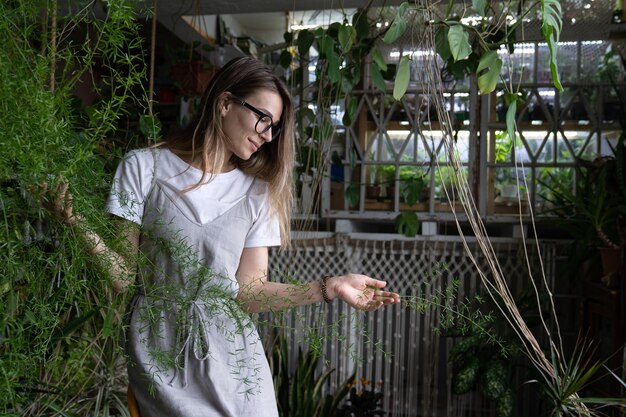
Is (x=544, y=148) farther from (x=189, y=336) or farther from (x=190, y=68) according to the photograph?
(x=189, y=336)

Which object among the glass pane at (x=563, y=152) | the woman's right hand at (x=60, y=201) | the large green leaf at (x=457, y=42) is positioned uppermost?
the glass pane at (x=563, y=152)

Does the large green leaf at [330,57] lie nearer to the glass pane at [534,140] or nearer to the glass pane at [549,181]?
the glass pane at [534,140]

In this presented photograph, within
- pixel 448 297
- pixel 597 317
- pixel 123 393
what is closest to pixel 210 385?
pixel 448 297

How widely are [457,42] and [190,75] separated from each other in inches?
125

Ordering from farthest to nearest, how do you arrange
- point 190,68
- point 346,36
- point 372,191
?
1. point 190,68
2. point 372,191
3. point 346,36

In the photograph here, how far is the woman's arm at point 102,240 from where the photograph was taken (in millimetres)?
1027

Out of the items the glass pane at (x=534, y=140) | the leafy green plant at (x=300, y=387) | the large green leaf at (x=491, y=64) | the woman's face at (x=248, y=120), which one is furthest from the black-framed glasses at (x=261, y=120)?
the glass pane at (x=534, y=140)

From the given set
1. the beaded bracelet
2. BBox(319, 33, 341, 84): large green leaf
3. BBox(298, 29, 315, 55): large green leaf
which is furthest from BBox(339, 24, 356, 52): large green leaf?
the beaded bracelet

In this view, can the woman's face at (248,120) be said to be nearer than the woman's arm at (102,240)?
No

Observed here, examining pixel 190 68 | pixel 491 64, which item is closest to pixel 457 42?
pixel 491 64

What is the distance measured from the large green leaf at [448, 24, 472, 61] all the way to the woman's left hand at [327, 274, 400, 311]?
48 centimetres

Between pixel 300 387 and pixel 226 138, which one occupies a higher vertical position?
pixel 226 138

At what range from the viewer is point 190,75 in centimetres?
438

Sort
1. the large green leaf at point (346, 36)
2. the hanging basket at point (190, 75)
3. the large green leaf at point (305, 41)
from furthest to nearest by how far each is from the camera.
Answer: the hanging basket at point (190, 75), the large green leaf at point (305, 41), the large green leaf at point (346, 36)
